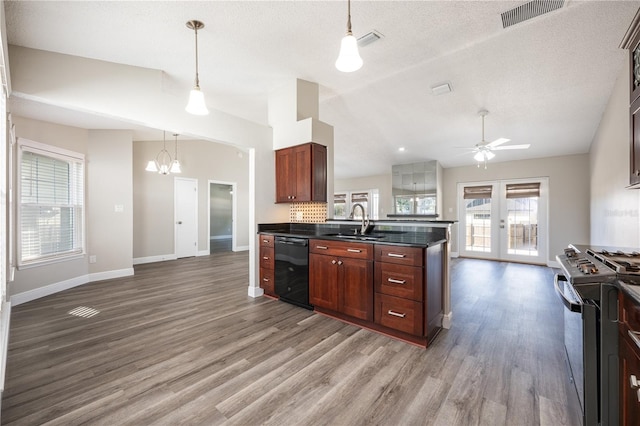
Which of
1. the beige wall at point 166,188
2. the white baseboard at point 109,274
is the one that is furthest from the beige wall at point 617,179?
the beige wall at point 166,188

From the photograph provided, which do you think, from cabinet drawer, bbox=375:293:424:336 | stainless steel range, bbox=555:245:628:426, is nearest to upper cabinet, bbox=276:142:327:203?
cabinet drawer, bbox=375:293:424:336

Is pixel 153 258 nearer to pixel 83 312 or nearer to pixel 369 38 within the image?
pixel 83 312

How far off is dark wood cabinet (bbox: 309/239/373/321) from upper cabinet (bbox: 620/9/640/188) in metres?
1.90

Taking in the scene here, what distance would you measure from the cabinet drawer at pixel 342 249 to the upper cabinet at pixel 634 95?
1884 mm

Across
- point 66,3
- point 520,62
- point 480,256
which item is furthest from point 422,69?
point 480,256

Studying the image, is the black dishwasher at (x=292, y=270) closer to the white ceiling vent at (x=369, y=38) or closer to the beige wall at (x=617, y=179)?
the white ceiling vent at (x=369, y=38)

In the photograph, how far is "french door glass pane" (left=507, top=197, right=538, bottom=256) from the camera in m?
6.29

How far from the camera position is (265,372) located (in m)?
2.00

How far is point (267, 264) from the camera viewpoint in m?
3.76

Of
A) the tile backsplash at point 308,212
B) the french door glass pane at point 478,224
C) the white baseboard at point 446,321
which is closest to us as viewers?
the white baseboard at point 446,321

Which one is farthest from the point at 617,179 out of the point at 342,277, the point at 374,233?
the point at 342,277

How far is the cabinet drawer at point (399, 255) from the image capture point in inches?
92.0

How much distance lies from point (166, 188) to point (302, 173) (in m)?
4.58

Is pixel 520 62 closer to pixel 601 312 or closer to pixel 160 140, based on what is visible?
pixel 601 312
